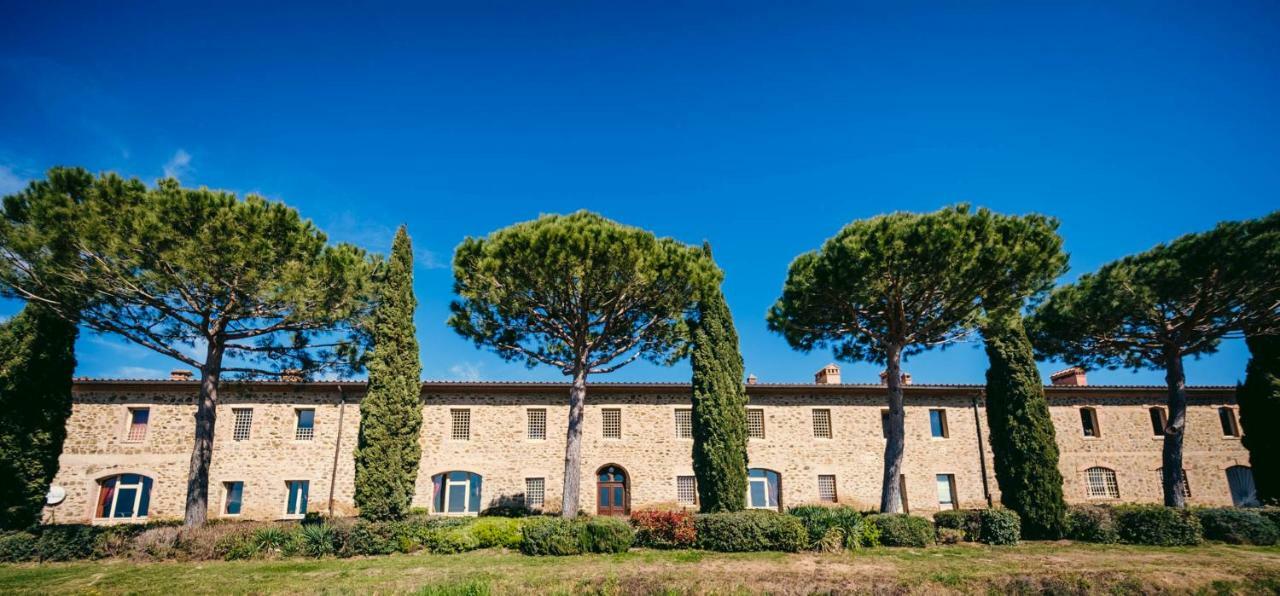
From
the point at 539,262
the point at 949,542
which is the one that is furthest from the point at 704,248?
the point at 949,542

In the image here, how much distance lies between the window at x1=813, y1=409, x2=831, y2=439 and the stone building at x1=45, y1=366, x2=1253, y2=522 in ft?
0.17

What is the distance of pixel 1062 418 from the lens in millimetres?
22422

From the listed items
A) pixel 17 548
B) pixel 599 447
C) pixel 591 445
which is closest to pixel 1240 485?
pixel 599 447

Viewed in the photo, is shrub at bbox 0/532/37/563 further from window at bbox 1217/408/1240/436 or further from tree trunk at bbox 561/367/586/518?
window at bbox 1217/408/1240/436

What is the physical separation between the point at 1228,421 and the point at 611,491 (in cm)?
2391

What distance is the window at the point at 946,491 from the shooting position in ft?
70.0

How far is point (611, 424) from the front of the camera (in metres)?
21.1

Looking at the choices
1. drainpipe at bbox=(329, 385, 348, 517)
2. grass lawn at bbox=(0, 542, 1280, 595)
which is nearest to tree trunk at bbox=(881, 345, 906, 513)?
grass lawn at bbox=(0, 542, 1280, 595)

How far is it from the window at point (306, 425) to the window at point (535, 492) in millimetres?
7269

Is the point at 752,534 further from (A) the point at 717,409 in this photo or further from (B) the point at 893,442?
(B) the point at 893,442

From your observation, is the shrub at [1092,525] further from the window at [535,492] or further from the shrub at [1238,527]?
the window at [535,492]

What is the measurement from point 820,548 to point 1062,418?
14.8m

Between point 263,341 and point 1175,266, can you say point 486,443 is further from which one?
point 1175,266

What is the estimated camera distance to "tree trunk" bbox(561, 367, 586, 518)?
1554 centimetres
